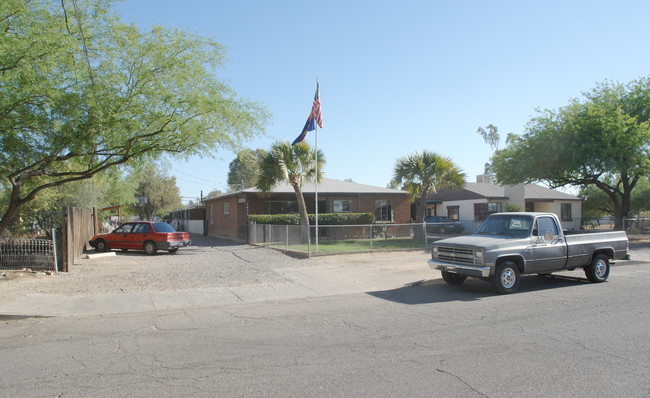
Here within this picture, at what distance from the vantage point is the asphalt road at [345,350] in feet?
14.6

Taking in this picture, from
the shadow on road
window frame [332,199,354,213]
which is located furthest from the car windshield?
the shadow on road

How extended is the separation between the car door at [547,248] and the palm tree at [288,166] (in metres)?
13.0

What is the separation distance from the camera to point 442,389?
4.34m

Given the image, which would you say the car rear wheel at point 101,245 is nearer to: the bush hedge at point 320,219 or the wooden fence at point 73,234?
the wooden fence at point 73,234

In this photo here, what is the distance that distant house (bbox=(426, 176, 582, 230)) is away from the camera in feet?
118

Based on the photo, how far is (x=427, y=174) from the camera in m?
24.1

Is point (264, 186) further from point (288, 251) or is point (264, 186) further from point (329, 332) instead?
point (329, 332)

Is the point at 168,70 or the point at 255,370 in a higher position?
the point at 168,70

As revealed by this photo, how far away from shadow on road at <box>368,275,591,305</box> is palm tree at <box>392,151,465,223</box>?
12.2m

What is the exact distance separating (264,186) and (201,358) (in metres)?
17.3

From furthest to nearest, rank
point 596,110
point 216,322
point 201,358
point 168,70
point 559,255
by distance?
point 596,110 → point 168,70 → point 559,255 → point 216,322 → point 201,358

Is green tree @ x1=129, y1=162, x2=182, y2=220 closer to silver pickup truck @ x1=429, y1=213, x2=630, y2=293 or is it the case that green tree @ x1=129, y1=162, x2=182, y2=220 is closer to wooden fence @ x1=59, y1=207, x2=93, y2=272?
wooden fence @ x1=59, y1=207, x2=93, y2=272

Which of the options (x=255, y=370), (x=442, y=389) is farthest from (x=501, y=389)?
(x=255, y=370)

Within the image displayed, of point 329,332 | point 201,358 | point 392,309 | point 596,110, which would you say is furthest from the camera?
point 596,110
